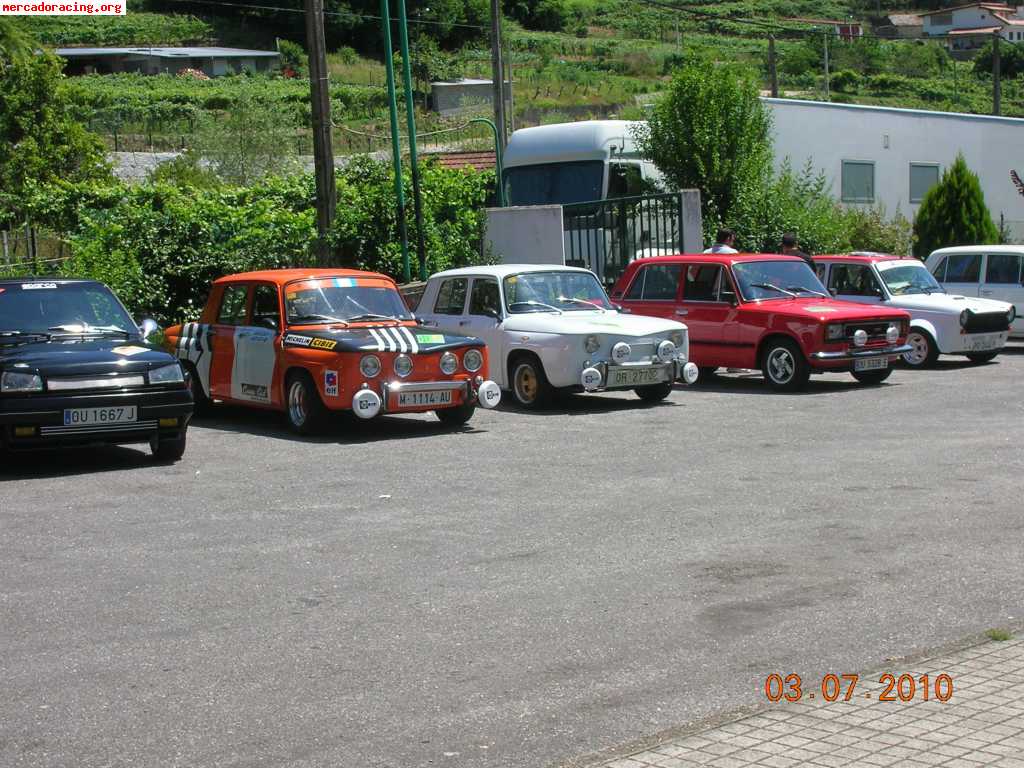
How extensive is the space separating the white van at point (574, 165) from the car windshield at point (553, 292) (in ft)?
24.7

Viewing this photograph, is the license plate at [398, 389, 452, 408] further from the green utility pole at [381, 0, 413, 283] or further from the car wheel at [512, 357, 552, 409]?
the green utility pole at [381, 0, 413, 283]

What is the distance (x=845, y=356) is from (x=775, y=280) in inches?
62.1

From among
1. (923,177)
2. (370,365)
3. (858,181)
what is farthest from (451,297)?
(923,177)

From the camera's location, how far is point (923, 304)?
1947 cm

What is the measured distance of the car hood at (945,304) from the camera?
1928cm

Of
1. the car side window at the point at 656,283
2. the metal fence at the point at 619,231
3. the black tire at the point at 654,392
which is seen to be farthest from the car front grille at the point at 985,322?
the black tire at the point at 654,392

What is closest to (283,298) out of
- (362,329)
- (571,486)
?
(362,329)

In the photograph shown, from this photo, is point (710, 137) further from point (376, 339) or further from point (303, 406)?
point (303, 406)

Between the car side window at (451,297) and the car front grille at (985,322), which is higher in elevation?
the car side window at (451,297)

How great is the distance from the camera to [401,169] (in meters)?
22.1

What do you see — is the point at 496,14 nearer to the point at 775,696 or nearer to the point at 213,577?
the point at 213,577

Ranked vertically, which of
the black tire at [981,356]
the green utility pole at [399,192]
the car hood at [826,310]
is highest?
the green utility pole at [399,192]

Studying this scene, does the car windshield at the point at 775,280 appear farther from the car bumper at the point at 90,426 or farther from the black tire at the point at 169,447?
the car bumper at the point at 90,426

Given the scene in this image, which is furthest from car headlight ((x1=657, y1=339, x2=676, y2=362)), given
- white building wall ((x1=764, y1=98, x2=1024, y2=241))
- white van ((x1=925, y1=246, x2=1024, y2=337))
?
white building wall ((x1=764, y1=98, x2=1024, y2=241))
